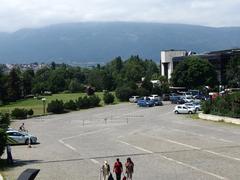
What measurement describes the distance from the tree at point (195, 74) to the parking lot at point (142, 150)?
5189cm

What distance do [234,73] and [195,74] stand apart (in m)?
7.30

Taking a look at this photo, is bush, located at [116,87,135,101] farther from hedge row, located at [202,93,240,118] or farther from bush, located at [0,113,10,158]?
bush, located at [0,113,10,158]

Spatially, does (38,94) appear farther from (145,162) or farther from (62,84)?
(145,162)

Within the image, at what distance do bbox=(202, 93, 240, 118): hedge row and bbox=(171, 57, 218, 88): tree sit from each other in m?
47.7

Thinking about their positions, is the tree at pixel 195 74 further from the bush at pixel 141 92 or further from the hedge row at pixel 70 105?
the hedge row at pixel 70 105

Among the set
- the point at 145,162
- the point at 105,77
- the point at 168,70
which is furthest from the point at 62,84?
the point at 145,162

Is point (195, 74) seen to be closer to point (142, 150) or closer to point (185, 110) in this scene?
point (185, 110)

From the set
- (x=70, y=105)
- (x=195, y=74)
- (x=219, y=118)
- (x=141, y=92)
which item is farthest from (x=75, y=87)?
(x=219, y=118)

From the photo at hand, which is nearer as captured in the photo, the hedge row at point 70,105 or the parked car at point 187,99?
the hedge row at point 70,105

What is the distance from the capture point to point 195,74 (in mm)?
108062

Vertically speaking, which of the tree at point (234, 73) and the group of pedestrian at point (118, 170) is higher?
the tree at point (234, 73)

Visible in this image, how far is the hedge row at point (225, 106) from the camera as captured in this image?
54031 millimetres

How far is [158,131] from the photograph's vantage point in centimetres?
4750

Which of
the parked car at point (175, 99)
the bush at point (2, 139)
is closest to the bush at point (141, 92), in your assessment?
the parked car at point (175, 99)
